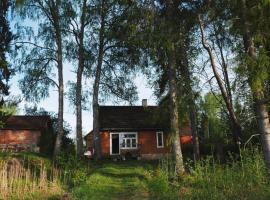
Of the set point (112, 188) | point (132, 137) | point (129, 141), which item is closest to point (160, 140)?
point (132, 137)

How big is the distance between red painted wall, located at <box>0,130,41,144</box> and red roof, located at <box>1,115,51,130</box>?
408 mm

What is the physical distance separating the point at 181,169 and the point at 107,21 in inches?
616

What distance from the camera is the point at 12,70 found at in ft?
101

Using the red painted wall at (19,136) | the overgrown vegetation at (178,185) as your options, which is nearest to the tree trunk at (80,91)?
the red painted wall at (19,136)

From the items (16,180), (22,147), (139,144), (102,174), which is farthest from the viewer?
(139,144)

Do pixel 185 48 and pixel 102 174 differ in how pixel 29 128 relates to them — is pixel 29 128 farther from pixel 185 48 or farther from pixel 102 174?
pixel 185 48

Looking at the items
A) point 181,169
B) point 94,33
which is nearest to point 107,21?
point 94,33

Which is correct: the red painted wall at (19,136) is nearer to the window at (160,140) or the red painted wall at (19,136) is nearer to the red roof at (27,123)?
the red roof at (27,123)

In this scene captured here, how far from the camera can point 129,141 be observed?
38.5 meters

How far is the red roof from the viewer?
125 feet

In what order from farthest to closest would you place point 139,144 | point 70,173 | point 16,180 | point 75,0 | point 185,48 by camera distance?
1. point 139,144
2. point 75,0
3. point 70,173
4. point 185,48
5. point 16,180

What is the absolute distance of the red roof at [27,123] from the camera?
125 feet

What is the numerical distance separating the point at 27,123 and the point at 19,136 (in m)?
1.40

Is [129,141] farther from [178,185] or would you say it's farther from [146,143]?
[178,185]
